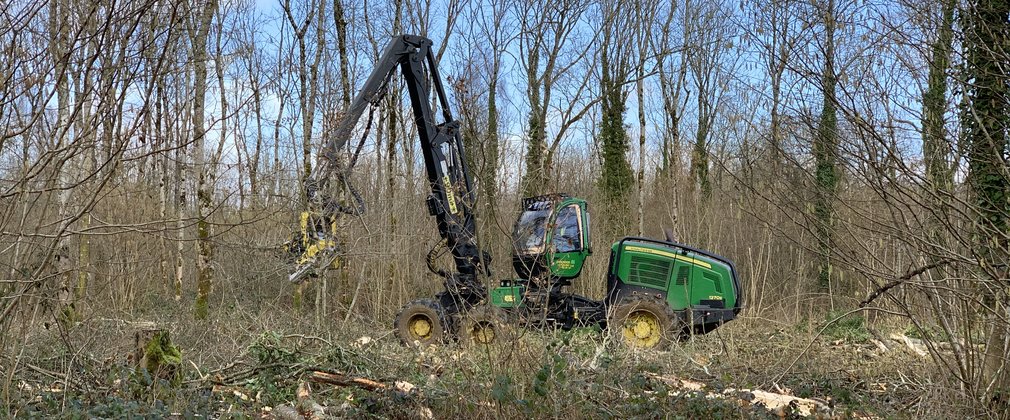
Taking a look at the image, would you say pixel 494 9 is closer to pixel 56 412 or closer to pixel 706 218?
pixel 706 218

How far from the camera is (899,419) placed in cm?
530

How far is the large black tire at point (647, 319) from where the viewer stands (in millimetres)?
9711

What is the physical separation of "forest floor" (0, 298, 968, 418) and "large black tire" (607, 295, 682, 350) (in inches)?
56.7

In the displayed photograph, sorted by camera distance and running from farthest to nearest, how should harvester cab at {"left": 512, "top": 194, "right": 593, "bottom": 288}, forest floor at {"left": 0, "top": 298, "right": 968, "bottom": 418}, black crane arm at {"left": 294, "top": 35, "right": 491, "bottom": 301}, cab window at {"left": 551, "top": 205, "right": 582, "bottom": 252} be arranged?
cab window at {"left": 551, "top": 205, "right": 582, "bottom": 252} < harvester cab at {"left": 512, "top": 194, "right": 593, "bottom": 288} < black crane arm at {"left": 294, "top": 35, "right": 491, "bottom": 301} < forest floor at {"left": 0, "top": 298, "right": 968, "bottom": 418}

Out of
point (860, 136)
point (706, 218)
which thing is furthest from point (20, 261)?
point (706, 218)

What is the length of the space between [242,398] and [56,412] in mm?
1305

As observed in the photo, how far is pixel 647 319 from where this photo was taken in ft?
32.9

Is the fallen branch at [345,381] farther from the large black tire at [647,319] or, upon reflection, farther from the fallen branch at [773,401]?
the large black tire at [647,319]

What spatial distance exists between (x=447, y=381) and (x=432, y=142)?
456 cm

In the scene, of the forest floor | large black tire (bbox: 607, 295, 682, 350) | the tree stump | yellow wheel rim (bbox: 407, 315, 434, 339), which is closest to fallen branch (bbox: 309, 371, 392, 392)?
the forest floor

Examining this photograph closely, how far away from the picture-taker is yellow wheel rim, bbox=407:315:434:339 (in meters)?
10.2

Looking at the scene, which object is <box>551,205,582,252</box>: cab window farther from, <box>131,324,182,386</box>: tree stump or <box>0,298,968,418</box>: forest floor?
<box>131,324,182,386</box>: tree stump

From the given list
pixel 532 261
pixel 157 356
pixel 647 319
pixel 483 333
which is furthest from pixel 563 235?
pixel 157 356

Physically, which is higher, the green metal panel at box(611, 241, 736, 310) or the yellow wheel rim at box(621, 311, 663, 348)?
the green metal panel at box(611, 241, 736, 310)
